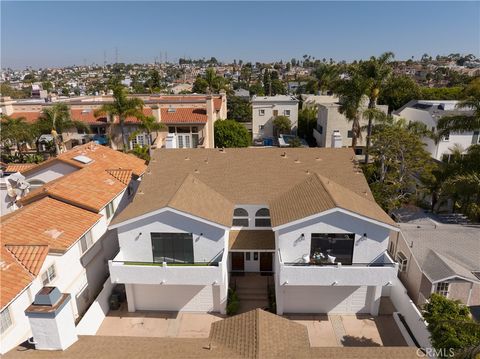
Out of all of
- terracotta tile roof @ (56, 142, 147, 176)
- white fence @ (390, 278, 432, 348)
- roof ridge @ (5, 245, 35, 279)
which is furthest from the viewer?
terracotta tile roof @ (56, 142, 147, 176)

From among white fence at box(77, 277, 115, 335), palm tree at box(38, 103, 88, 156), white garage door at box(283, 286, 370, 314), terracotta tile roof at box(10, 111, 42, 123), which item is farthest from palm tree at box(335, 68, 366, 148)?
terracotta tile roof at box(10, 111, 42, 123)

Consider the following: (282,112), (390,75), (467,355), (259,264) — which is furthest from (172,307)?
(282,112)

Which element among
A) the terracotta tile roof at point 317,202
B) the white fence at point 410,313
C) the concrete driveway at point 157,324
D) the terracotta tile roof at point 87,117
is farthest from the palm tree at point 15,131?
the white fence at point 410,313

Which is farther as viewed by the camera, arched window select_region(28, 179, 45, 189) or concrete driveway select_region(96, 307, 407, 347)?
arched window select_region(28, 179, 45, 189)

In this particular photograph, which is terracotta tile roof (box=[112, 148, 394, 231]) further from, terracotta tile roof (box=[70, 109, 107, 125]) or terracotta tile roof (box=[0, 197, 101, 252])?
terracotta tile roof (box=[70, 109, 107, 125])

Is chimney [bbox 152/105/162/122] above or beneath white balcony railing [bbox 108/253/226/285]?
above

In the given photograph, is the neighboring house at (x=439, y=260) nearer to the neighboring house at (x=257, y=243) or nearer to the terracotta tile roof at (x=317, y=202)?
the neighboring house at (x=257, y=243)

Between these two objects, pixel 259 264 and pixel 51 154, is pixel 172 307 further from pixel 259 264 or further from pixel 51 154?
pixel 51 154
